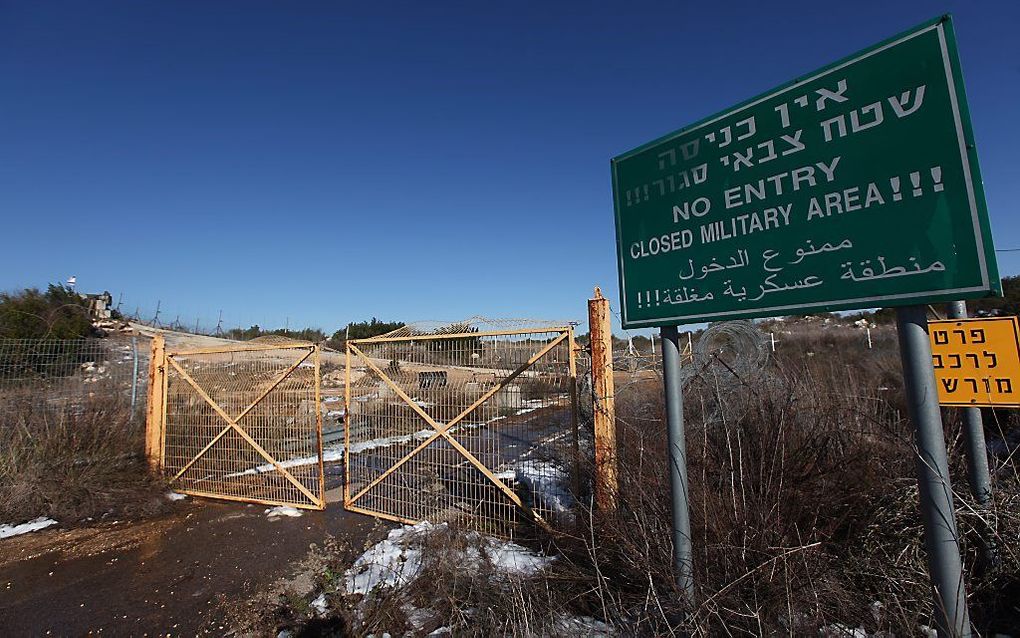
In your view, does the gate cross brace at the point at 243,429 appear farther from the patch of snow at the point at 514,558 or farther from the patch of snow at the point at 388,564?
the patch of snow at the point at 514,558

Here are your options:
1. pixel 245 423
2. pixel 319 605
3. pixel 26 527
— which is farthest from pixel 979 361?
pixel 26 527

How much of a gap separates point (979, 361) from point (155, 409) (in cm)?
968

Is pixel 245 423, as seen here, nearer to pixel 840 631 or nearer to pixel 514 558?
pixel 514 558

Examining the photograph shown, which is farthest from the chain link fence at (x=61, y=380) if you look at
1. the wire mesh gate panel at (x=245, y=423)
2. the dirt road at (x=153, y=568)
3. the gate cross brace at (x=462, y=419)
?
the gate cross brace at (x=462, y=419)

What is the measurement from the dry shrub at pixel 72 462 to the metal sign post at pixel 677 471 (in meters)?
6.85

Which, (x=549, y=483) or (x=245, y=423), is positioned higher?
(x=245, y=423)

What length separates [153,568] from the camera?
4.65 m

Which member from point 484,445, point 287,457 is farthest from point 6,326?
point 484,445

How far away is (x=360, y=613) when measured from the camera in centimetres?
345

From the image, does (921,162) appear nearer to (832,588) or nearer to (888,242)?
(888,242)

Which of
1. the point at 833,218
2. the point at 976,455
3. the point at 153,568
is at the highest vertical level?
the point at 833,218

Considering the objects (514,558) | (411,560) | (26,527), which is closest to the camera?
(514,558)

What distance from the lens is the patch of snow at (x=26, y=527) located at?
17.9 feet

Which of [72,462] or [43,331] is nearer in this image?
[72,462]
